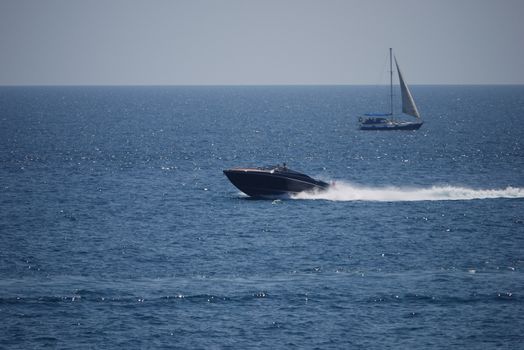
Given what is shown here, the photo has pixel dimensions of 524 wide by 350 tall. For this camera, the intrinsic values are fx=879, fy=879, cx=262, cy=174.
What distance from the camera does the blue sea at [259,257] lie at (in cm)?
4628

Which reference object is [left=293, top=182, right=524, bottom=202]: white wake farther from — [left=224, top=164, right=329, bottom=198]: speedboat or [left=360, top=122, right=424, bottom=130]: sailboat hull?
[left=360, top=122, right=424, bottom=130]: sailboat hull

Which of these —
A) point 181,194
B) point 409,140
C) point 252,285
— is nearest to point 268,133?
point 409,140

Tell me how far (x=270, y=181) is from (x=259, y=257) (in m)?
21.5

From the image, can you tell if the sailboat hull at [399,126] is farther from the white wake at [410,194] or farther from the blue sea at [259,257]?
the white wake at [410,194]

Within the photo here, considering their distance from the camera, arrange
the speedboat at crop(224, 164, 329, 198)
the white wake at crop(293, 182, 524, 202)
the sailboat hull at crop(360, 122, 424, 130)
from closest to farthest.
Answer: the speedboat at crop(224, 164, 329, 198), the white wake at crop(293, 182, 524, 202), the sailboat hull at crop(360, 122, 424, 130)

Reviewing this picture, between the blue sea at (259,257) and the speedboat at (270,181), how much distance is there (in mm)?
1127

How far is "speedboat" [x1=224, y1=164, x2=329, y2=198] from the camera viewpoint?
82562mm

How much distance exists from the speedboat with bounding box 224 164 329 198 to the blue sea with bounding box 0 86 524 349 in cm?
113

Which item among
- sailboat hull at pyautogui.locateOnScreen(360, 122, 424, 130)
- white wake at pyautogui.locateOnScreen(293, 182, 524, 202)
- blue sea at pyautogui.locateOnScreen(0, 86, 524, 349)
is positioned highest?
sailboat hull at pyautogui.locateOnScreen(360, 122, 424, 130)

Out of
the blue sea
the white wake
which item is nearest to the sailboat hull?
the blue sea

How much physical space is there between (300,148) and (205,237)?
7701 centimetres

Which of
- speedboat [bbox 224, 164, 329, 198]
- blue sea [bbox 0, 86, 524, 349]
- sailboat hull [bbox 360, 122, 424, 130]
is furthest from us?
sailboat hull [bbox 360, 122, 424, 130]

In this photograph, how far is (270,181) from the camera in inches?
3265

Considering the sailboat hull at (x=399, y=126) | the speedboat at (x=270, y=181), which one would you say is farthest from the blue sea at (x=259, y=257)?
the sailboat hull at (x=399, y=126)
